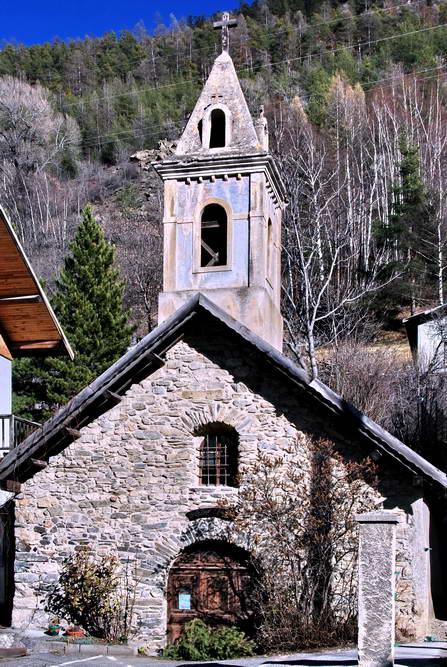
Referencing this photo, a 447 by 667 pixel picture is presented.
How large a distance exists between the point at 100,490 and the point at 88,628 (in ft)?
7.60

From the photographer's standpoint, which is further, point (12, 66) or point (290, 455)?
point (12, 66)

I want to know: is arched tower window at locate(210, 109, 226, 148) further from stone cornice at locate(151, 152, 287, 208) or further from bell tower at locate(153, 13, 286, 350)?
stone cornice at locate(151, 152, 287, 208)

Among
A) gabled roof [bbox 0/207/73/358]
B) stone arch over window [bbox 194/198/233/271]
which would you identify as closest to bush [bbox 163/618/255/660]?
gabled roof [bbox 0/207/73/358]

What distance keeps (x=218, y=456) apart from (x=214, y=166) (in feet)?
19.5

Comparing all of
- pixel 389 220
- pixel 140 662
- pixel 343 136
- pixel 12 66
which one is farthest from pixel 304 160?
pixel 12 66

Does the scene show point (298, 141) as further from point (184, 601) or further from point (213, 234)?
point (184, 601)

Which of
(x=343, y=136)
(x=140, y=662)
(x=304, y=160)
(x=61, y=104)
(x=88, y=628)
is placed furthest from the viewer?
(x=61, y=104)

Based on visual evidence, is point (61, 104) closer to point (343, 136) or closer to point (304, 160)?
point (343, 136)

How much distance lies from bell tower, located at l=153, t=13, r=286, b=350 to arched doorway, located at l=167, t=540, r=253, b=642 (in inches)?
171

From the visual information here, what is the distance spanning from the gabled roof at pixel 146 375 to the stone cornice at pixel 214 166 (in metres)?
3.58

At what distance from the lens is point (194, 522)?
54.0 ft

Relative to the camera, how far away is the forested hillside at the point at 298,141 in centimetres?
3919

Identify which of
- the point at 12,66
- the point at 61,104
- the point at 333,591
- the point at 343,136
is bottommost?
the point at 333,591

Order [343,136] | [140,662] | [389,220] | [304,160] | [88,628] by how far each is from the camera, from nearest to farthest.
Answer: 1. [140,662]
2. [88,628]
3. [304,160]
4. [389,220]
5. [343,136]
